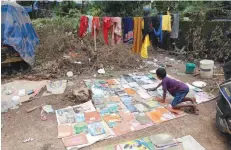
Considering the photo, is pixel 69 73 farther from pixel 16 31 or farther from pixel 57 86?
pixel 16 31

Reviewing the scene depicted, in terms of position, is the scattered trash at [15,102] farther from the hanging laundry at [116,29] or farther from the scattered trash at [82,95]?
the hanging laundry at [116,29]

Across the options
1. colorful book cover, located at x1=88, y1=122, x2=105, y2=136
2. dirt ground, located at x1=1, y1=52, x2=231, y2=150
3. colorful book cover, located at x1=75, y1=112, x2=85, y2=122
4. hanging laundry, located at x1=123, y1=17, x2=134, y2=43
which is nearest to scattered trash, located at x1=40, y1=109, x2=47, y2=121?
dirt ground, located at x1=1, y1=52, x2=231, y2=150

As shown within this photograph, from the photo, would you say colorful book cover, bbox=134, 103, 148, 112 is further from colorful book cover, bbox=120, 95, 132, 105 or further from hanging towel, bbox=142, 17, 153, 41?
hanging towel, bbox=142, 17, 153, 41

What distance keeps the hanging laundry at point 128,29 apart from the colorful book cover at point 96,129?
3.35m

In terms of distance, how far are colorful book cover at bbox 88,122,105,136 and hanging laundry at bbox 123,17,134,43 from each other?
→ 3.35m

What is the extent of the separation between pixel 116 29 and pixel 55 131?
3.55 metres

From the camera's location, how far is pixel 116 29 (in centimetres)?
563

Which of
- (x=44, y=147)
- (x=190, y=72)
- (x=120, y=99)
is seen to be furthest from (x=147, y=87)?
(x=44, y=147)

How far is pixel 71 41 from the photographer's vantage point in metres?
6.12

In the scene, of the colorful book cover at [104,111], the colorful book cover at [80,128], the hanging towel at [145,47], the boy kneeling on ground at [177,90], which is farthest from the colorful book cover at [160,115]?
the hanging towel at [145,47]

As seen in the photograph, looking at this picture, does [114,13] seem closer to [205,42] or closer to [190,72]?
[205,42]

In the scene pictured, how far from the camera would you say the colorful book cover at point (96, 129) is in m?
2.82

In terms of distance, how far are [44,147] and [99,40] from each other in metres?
4.10

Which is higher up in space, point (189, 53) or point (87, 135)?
point (189, 53)
